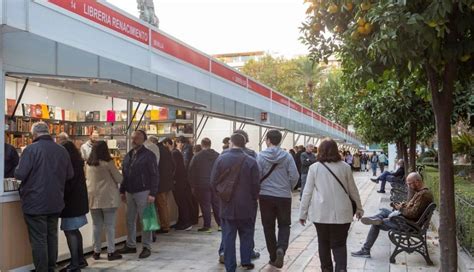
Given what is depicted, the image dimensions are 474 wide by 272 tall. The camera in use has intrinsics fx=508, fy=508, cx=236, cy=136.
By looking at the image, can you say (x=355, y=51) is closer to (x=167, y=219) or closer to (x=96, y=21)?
(x=96, y=21)

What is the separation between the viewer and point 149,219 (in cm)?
729

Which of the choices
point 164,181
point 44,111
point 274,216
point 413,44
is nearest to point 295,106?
point 44,111


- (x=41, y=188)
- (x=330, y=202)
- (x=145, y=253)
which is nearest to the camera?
(x=330, y=202)

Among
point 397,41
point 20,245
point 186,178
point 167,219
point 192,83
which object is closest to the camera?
point 397,41

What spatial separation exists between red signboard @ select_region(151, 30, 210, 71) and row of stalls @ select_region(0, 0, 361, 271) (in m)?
0.02

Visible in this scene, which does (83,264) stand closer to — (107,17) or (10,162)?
(10,162)

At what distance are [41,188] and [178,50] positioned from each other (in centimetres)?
537

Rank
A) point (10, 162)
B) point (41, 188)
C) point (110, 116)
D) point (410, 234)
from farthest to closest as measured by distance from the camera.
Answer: point (110, 116)
point (10, 162)
point (410, 234)
point (41, 188)

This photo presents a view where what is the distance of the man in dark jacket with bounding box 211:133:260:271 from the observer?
597 centimetres

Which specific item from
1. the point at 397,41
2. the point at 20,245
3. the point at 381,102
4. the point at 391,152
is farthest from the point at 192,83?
the point at 391,152

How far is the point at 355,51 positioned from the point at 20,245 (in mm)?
4353

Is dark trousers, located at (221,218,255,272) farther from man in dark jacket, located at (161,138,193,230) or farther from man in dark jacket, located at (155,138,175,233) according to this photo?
man in dark jacket, located at (161,138,193,230)

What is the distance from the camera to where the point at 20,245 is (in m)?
5.93

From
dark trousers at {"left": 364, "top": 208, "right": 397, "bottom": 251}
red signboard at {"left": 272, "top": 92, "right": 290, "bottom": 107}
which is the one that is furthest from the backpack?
red signboard at {"left": 272, "top": 92, "right": 290, "bottom": 107}
